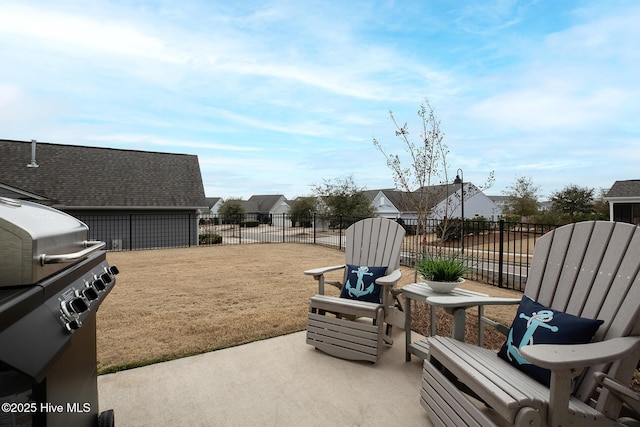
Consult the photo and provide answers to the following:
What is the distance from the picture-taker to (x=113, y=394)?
2.22 metres

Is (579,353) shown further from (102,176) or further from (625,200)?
(625,200)

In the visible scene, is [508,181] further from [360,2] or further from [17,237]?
[17,237]

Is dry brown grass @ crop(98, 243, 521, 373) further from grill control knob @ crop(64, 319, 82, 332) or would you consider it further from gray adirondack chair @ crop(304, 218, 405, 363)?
grill control knob @ crop(64, 319, 82, 332)

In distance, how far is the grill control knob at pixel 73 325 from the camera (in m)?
0.85

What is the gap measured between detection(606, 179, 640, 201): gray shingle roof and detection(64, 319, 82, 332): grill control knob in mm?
20123

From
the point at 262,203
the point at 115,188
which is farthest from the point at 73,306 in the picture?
the point at 262,203

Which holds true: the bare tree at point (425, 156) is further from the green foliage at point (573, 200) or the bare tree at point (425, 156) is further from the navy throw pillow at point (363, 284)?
the green foliage at point (573, 200)

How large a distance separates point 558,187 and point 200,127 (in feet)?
86.1

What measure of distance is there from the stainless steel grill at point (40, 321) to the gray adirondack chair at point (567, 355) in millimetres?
1476

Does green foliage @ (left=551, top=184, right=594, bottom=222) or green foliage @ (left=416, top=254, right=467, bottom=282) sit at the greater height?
green foliage @ (left=551, top=184, right=594, bottom=222)

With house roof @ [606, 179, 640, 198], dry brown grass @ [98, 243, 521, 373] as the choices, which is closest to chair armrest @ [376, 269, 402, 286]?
dry brown grass @ [98, 243, 521, 373]

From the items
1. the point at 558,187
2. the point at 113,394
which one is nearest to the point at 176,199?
the point at 113,394

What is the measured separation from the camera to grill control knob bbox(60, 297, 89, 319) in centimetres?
90

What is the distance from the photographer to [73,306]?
0.97 m
